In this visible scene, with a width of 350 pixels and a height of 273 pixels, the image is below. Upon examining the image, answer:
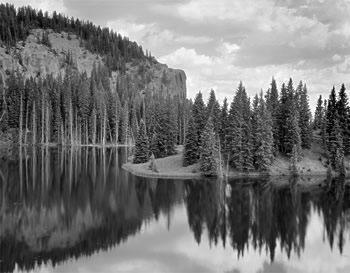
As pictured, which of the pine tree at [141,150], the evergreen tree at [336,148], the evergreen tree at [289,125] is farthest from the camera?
the pine tree at [141,150]

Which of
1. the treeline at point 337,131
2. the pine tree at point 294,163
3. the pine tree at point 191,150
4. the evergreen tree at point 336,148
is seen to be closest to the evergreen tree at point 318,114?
the treeline at point 337,131

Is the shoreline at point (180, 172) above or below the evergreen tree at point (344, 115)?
below

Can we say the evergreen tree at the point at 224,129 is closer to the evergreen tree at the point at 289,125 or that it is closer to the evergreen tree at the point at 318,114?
the evergreen tree at the point at 289,125

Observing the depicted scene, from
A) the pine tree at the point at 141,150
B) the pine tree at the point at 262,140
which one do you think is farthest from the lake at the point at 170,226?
the pine tree at the point at 141,150

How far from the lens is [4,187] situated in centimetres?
5453

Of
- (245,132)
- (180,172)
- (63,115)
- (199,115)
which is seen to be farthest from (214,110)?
(63,115)

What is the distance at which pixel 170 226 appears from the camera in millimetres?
39344

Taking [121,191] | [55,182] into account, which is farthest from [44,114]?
[121,191]

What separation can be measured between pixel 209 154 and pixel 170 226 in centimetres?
3007

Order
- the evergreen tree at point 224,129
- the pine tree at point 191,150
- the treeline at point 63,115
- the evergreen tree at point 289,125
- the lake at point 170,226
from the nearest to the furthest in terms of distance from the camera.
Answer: the lake at point 170,226 → the pine tree at point 191,150 → the evergreen tree at point 224,129 → the evergreen tree at point 289,125 → the treeline at point 63,115

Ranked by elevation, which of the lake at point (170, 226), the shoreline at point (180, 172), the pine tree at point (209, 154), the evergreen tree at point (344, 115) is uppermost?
the evergreen tree at point (344, 115)

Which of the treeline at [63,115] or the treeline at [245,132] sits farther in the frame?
the treeline at [63,115]

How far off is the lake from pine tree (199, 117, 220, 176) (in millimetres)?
5305

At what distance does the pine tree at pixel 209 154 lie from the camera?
→ 6812 centimetres
